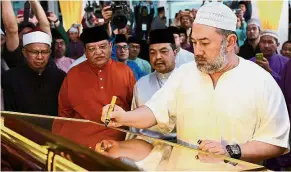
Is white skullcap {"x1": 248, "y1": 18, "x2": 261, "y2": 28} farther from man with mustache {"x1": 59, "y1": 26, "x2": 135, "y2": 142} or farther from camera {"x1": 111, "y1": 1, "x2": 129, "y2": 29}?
man with mustache {"x1": 59, "y1": 26, "x2": 135, "y2": 142}

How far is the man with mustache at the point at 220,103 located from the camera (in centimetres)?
208

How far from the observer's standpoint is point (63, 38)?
5785mm

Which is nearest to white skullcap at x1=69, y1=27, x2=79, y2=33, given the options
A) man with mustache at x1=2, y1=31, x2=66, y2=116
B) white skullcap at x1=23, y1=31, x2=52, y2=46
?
white skullcap at x1=23, y1=31, x2=52, y2=46

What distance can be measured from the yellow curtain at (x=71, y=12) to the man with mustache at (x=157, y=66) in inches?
142

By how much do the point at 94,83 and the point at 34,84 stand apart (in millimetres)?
453

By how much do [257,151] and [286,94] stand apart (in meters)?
1.99

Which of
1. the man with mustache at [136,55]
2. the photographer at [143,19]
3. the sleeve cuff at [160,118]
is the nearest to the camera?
the sleeve cuff at [160,118]

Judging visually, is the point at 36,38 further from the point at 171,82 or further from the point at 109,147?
the point at 109,147

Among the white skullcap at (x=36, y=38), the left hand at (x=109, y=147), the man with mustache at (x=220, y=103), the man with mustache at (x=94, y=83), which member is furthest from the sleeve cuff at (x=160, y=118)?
the white skullcap at (x=36, y=38)

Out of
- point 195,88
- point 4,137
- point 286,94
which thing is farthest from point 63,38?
point 4,137

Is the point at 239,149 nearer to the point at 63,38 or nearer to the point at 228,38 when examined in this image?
the point at 228,38

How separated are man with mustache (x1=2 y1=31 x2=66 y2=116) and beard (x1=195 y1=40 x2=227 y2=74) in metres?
1.72

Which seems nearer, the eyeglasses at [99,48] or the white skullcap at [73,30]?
the eyeglasses at [99,48]

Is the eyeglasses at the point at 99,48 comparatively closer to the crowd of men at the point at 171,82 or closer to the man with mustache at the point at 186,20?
the crowd of men at the point at 171,82
